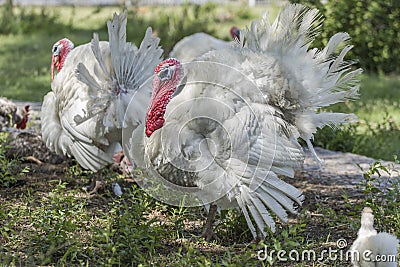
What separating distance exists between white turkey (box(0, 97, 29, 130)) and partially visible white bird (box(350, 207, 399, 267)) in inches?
171

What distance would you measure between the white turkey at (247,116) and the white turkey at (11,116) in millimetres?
2675

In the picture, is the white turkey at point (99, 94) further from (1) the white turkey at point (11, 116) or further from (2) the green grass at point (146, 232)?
(1) the white turkey at point (11, 116)

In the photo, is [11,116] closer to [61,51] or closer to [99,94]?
[61,51]

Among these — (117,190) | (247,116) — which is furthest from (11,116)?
(247,116)

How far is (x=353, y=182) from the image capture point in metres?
6.20

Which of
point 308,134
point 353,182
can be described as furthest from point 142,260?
point 353,182

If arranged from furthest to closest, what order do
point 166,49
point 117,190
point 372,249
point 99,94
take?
point 166,49, point 117,190, point 99,94, point 372,249

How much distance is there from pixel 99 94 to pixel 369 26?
7.85 metres

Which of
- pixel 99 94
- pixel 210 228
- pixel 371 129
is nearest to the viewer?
pixel 210 228

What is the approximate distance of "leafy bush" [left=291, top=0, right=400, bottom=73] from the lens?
11.7 m

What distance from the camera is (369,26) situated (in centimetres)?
1212

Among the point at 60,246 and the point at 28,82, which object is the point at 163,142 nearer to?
the point at 60,246

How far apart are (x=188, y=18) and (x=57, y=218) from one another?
10.8 m

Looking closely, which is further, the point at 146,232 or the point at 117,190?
the point at 117,190
